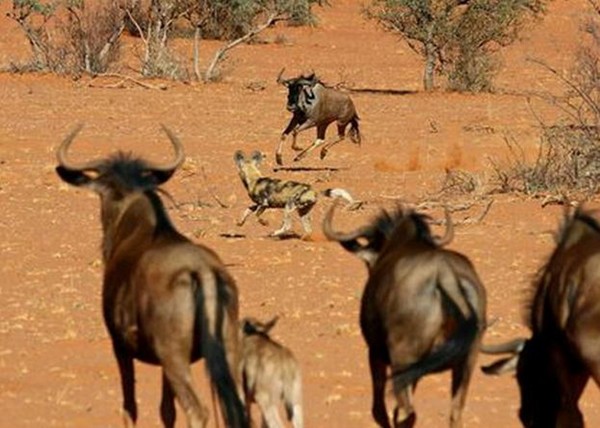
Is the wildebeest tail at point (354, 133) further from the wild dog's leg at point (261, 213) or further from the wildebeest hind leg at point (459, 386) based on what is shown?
the wildebeest hind leg at point (459, 386)

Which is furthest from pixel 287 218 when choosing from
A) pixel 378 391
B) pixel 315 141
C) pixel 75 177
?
pixel 315 141

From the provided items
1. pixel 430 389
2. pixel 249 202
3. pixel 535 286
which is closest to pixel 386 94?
pixel 249 202

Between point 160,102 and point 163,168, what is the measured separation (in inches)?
842

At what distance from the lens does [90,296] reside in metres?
13.4

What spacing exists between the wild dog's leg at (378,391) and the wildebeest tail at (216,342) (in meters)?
0.72

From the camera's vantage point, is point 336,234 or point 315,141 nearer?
point 336,234

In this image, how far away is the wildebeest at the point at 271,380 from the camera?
8984mm

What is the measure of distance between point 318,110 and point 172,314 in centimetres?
1877

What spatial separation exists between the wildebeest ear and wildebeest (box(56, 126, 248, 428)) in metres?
0.48

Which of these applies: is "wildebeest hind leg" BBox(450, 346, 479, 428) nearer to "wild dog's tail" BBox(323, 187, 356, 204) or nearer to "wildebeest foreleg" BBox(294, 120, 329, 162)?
"wild dog's tail" BBox(323, 187, 356, 204)

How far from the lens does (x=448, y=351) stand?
762 cm

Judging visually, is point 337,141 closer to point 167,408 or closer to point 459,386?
point 167,408

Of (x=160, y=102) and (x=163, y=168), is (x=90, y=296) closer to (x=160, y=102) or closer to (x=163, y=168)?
(x=163, y=168)

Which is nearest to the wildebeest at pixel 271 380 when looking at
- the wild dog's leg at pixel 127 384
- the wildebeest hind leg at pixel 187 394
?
the wild dog's leg at pixel 127 384
